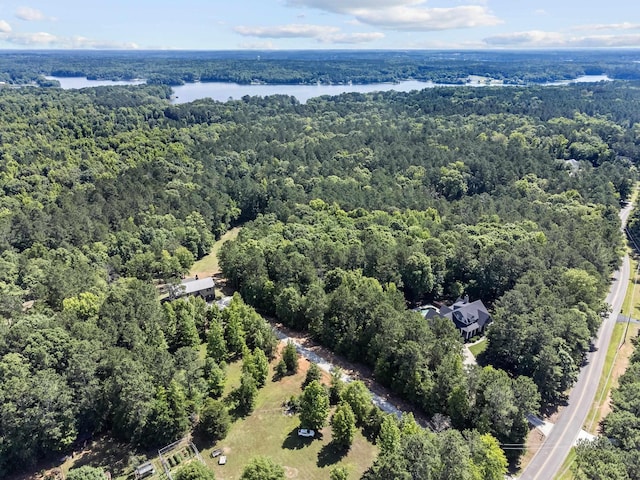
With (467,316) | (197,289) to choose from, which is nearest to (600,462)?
(467,316)

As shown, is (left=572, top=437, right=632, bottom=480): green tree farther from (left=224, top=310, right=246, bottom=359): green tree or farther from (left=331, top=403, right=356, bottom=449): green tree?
(left=224, top=310, right=246, bottom=359): green tree

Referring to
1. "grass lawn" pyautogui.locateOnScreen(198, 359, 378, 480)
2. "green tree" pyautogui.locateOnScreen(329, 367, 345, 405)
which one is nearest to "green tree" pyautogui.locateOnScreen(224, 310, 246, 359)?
"grass lawn" pyautogui.locateOnScreen(198, 359, 378, 480)

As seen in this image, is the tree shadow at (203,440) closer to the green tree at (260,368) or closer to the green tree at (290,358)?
the green tree at (260,368)

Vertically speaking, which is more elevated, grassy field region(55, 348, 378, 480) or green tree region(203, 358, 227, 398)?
green tree region(203, 358, 227, 398)

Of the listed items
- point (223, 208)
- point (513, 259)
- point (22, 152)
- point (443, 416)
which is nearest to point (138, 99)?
point (22, 152)

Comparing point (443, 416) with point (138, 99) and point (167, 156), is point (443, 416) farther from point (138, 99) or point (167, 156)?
point (138, 99)

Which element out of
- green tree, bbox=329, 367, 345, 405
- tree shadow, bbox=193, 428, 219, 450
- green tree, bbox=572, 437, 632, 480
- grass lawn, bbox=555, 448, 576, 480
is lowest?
tree shadow, bbox=193, 428, 219, 450

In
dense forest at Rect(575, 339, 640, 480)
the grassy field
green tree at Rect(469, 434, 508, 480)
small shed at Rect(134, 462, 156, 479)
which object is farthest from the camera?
the grassy field

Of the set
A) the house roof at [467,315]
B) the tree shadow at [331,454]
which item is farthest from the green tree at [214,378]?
the house roof at [467,315]
